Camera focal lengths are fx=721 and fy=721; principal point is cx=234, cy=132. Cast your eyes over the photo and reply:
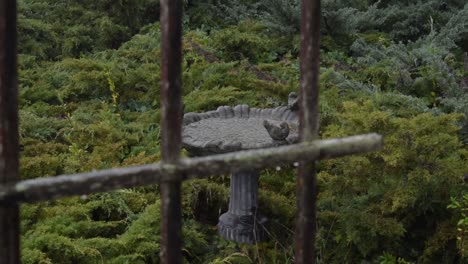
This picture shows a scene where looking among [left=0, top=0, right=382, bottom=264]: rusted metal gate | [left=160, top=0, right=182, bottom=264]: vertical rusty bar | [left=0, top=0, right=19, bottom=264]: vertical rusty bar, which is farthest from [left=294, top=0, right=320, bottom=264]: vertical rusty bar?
[left=0, top=0, right=19, bottom=264]: vertical rusty bar

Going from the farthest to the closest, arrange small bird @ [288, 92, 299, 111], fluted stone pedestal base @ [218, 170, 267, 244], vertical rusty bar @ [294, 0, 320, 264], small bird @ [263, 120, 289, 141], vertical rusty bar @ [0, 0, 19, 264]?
small bird @ [288, 92, 299, 111], fluted stone pedestal base @ [218, 170, 267, 244], small bird @ [263, 120, 289, 141], vertical rusty bar @ [294, 0, 320, 264], vertical rusty bar @ [0, 0, 19, 264]

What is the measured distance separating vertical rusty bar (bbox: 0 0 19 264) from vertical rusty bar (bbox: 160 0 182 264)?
168mm

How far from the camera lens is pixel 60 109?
14.8 ft

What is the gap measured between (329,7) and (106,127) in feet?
8.76

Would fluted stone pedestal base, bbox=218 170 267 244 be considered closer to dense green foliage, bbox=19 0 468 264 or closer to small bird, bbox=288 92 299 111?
dense green foliage, bbox=19 0 468 264

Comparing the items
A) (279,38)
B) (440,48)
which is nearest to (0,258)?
(440,48)

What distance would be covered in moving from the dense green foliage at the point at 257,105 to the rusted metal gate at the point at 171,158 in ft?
5.87

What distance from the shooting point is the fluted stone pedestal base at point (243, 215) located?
3088 millimetres

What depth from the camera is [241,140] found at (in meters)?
2.93

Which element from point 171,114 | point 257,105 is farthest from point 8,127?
point 257,105

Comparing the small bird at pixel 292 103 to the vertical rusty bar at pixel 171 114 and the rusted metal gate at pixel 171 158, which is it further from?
the vertical rusty bar at pixel 171 114

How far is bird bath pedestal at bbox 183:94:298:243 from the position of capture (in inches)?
112

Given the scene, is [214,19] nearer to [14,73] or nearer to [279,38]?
[279,38]

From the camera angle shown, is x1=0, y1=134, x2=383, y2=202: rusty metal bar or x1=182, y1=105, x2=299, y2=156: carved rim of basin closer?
x1=0, y1=134, x2=383, y2=202: rusty metal bar
